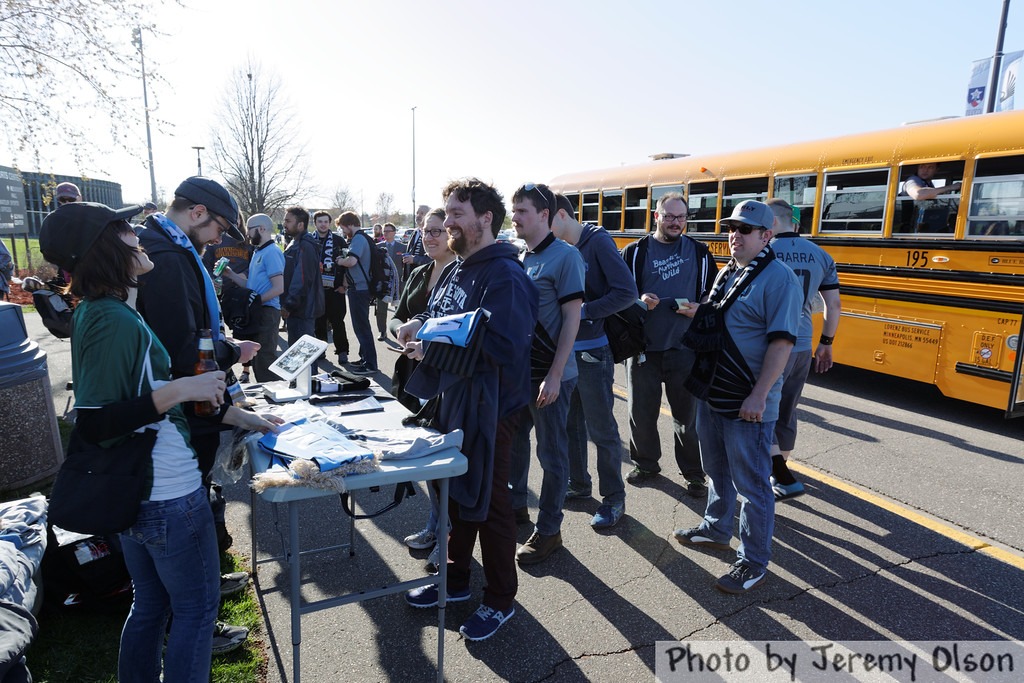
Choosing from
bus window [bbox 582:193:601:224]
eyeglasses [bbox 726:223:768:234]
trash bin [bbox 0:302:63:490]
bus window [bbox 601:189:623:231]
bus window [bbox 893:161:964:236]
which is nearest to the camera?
eyeglasses [bbox 726:223:768:234]

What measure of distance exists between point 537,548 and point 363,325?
17.1ft

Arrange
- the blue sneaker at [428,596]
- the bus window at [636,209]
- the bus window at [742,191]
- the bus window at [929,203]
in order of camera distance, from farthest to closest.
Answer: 1. the bus window at [636,209]
2. the bus window at [742,191]
3. the bus window at [929,203]
4. the blue sneaker at [428,596]

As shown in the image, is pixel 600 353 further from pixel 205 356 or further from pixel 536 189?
pixel 205 356

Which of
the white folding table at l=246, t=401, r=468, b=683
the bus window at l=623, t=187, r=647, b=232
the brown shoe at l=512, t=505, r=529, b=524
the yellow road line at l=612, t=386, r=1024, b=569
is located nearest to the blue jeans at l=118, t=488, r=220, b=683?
the white folding table at l=246, t=401, r=468, b=683

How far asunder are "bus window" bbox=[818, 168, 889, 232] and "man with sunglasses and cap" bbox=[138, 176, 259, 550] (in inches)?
282

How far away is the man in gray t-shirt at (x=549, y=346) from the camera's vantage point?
3494mm

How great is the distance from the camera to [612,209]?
11.5 meters

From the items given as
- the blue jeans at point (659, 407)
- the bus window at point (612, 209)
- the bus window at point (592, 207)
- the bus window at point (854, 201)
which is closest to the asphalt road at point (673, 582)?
the blue jeans at point (659, 407)

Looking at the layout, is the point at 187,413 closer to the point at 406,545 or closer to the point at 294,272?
the point at 406,545

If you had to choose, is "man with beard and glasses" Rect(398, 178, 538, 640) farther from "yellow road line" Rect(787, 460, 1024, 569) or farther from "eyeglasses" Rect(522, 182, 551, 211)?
"yellow road line" Rect(787, 460, 1024, 569)

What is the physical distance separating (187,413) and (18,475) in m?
2.84

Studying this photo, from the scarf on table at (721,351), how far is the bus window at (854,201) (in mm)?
4973

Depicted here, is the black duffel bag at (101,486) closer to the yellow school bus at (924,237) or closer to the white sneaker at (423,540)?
the white sneaker at (423,540)

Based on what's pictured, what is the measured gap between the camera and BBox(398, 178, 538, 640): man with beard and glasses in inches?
107
